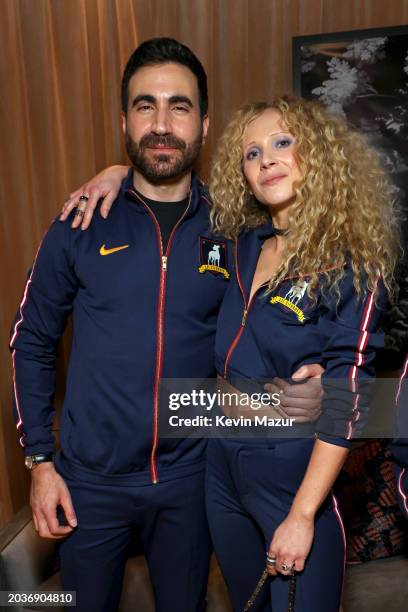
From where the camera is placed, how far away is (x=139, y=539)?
1.68 metres

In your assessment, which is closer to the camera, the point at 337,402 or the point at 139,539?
the point at 337,402

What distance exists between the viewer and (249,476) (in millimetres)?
1431

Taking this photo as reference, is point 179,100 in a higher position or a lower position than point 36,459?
higher

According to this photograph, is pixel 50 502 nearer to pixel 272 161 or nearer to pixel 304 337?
pixel 304 337

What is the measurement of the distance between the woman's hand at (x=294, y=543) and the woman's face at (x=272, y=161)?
0.74 m

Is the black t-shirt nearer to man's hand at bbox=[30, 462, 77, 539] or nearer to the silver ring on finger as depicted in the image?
man's hand at bbox=[30, 462, 77, 539]

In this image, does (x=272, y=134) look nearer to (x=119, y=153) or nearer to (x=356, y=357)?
(x=356, y=357)

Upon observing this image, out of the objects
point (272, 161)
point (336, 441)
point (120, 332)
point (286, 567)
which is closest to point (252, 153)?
point (272, 161)

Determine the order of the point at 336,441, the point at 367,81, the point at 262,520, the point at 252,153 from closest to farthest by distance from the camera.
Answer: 1. the point at 336,441
2. the point at 262,520
3. the point at 252,153
4. the point at 367,81

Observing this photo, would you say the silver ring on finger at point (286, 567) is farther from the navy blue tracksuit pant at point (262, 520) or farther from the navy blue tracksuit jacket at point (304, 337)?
the navy blue tracksuit jacket at point (304, 337)

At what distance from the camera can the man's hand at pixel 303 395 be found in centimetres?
139

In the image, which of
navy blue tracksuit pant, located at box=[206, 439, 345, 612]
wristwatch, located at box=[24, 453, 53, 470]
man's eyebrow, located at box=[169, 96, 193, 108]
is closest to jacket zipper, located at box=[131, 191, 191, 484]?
navy blue tracksuit pant, located at box=[206, 439, 345, 612]

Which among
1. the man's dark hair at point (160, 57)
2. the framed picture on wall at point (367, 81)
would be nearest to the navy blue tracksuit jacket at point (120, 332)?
the man's dark hair at point (160, 57)

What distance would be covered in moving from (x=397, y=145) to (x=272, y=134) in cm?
114
